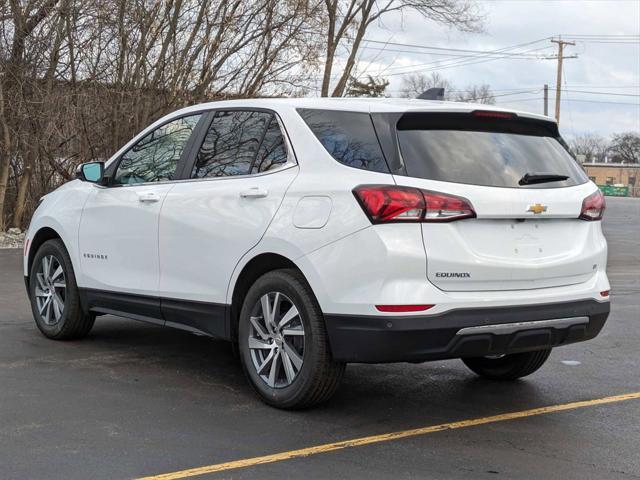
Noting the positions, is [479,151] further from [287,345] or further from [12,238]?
[12,238]

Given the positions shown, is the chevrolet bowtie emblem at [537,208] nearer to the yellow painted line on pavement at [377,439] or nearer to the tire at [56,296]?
the yellow painted line on pavement at [377,439]

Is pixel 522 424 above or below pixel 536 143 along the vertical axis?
below

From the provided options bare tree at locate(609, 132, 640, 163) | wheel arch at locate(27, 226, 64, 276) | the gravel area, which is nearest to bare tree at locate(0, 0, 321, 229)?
the gravel area

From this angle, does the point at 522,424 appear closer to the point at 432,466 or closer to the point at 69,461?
the point at 432,466

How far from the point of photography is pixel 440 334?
442cm

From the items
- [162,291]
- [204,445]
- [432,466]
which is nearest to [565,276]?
[432,466]

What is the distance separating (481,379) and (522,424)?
44.5 inches

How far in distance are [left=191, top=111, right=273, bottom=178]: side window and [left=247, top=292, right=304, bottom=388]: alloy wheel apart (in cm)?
90

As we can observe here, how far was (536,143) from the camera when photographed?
5148mm

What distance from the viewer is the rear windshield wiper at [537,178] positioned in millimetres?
4801

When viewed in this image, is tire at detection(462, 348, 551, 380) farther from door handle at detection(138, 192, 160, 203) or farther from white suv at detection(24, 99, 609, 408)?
door handle at detection(138, 192, 160, 203)

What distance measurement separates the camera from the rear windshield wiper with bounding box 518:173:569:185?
4.80 meters

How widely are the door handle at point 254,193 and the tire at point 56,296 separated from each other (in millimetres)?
2190

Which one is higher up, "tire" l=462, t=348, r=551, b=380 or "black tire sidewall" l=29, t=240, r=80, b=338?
"black tire sidewall" l=29, t=240, r=80, b=338
